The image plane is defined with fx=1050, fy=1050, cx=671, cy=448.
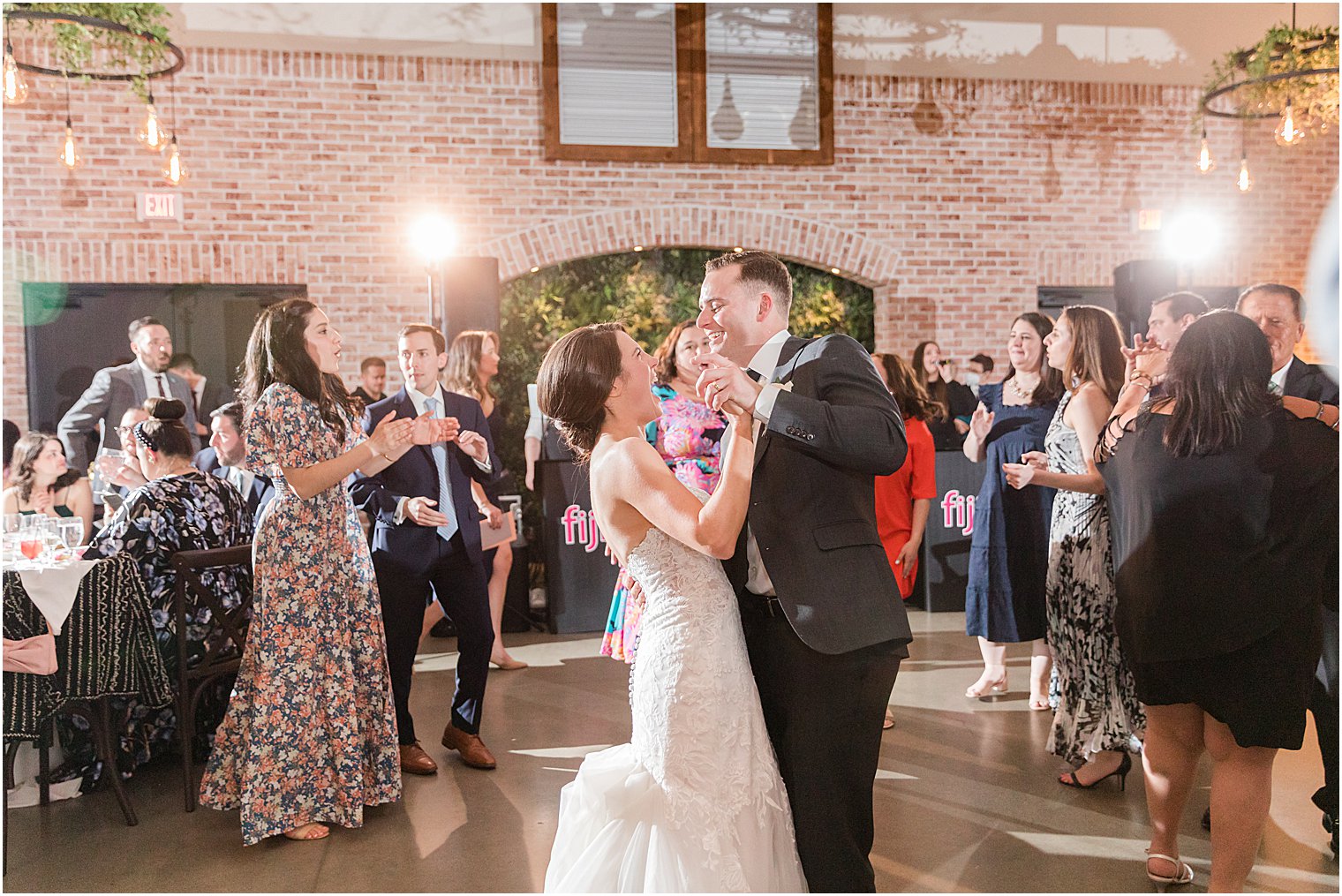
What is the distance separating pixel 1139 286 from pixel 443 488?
623 centimetres

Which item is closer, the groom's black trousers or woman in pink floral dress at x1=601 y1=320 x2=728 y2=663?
the groom's black trousers

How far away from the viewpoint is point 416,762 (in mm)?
3902

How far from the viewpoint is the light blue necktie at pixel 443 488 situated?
12.7 feet

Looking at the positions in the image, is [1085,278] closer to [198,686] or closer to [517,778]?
[517,778]

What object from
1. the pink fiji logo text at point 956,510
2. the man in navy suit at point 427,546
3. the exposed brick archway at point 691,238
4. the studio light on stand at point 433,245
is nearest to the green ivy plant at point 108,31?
the studio light on stand at point 433,245

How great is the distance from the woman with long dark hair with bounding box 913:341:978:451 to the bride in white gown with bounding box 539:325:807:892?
17.0 ft

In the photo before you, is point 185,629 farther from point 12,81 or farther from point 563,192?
point 563,192

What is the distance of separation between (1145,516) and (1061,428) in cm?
113

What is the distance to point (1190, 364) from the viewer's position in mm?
2598

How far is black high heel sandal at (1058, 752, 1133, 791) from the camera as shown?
3.57 meters

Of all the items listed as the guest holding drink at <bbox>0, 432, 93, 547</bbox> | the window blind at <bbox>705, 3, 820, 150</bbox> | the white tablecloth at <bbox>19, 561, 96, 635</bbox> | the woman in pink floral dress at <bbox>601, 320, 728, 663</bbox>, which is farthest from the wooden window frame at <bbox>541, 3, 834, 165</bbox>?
the white tablecloth at <bbox>19, 561, 96, 635</bbox>

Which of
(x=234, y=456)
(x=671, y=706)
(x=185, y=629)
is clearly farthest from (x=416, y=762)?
(x=671, y=706)

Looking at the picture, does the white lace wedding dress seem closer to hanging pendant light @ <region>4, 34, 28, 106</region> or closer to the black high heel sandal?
the black high heel sandal

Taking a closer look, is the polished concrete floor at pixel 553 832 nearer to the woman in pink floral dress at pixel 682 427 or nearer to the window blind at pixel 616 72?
the woman in pink floral dress at pixel 682 427
